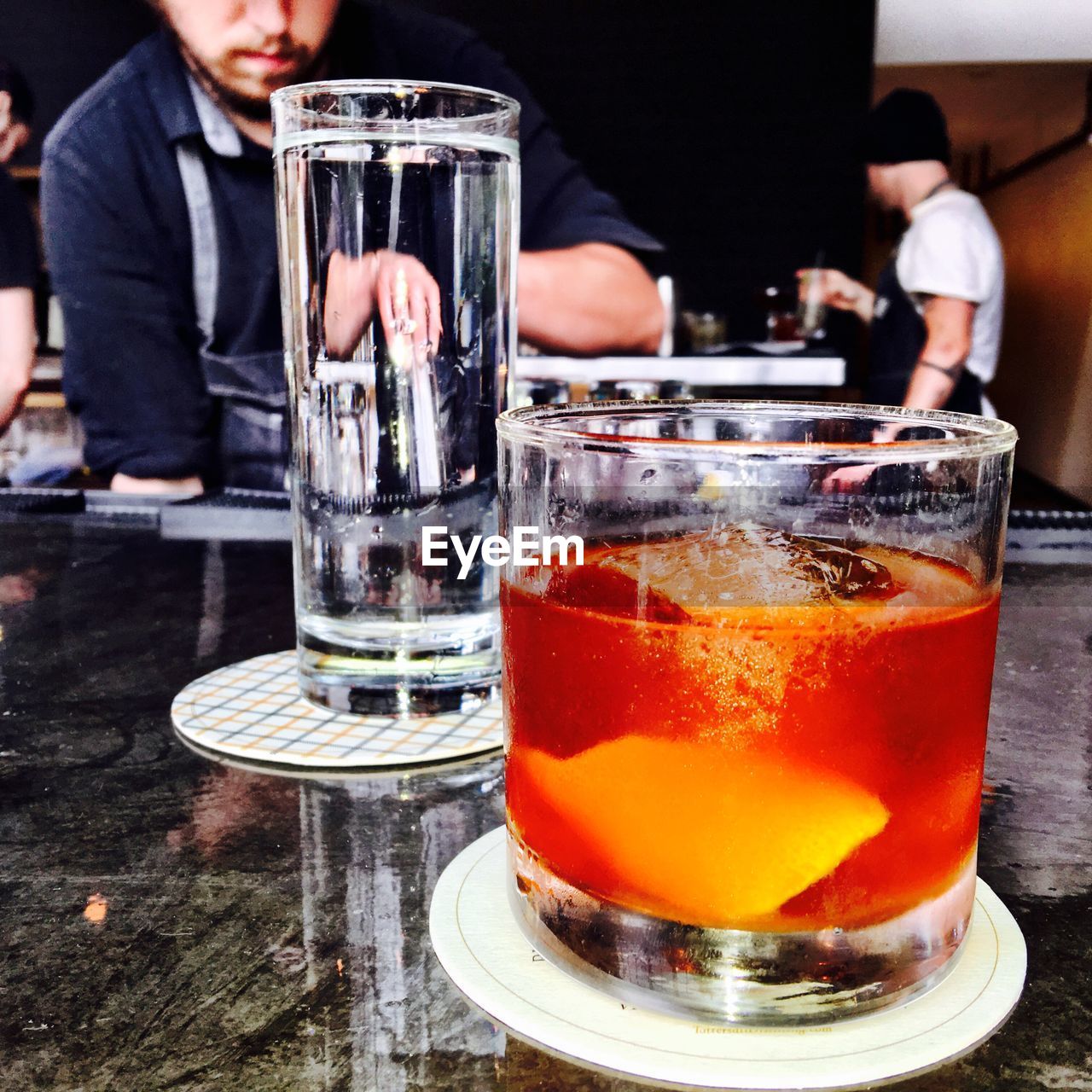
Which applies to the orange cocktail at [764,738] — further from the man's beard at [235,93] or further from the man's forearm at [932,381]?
the man's forearm at [932,381]

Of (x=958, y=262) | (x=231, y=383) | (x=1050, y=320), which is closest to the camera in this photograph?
(x=231, y=383)

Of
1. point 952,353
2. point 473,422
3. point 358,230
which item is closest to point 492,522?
point 473,422

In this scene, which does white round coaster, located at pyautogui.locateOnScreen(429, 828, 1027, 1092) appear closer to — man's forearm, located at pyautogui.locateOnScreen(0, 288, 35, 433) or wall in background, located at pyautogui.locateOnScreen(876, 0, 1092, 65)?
man's forearm, located at pyautogui.locateOnScreen(0, 288, 35, 433)

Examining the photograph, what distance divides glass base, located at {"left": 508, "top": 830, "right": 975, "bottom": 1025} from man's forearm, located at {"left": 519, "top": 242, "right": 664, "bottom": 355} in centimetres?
305

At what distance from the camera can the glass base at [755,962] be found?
294mm

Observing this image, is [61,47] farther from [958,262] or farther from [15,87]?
[958,262]

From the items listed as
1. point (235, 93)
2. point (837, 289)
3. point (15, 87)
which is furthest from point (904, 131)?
point (15, 87)

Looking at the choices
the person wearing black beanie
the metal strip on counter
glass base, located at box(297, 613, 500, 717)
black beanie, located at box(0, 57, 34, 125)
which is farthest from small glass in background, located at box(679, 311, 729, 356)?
glass base, located at box(297, 613, 500, 717)

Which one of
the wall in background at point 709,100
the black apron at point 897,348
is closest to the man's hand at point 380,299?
the black apron at point 897,348

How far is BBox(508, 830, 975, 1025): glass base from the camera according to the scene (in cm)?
29

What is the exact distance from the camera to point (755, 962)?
0.29 m

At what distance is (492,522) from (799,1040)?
0.37 meters

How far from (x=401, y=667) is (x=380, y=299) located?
8.2 inches

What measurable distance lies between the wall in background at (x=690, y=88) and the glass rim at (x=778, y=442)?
3.78 m
